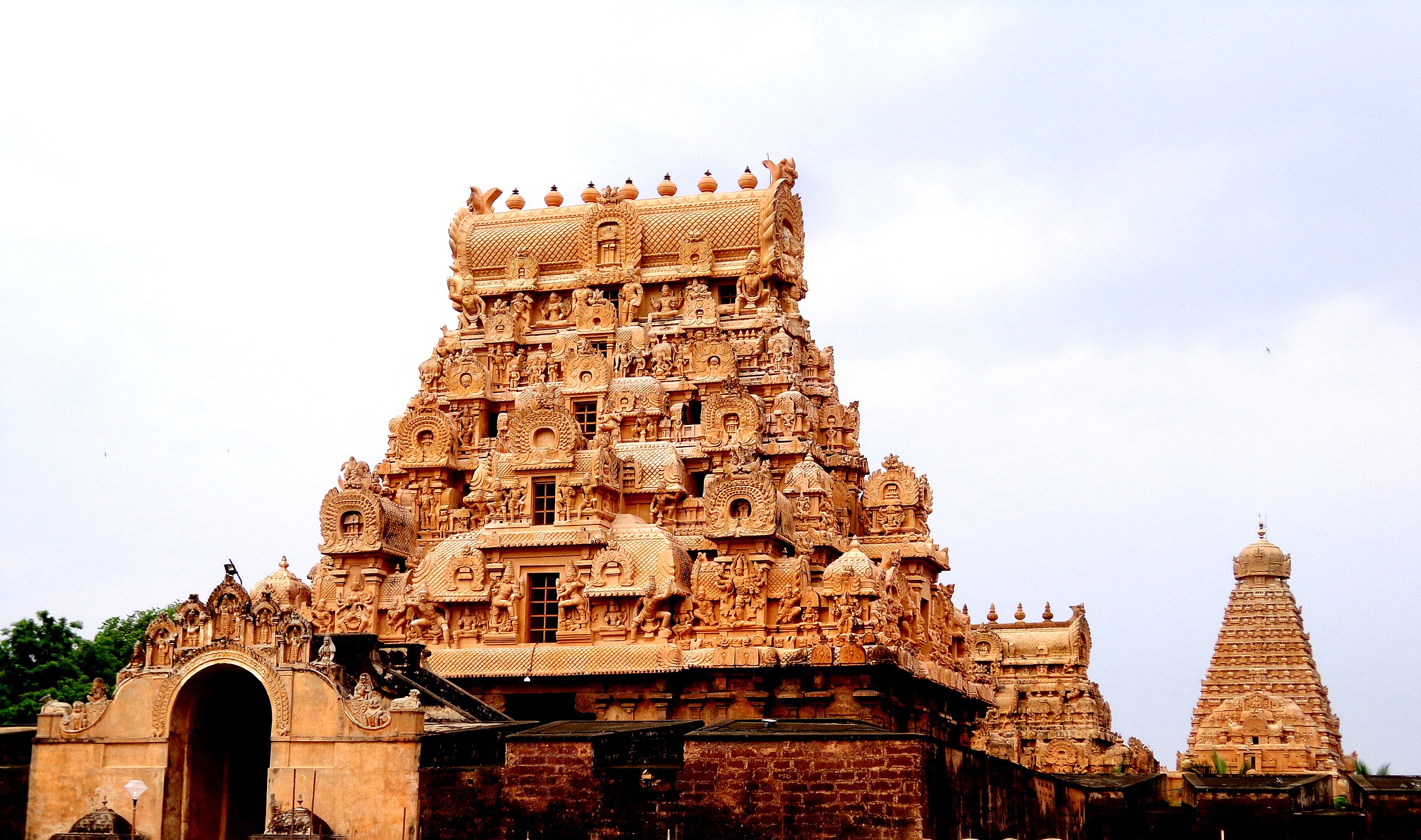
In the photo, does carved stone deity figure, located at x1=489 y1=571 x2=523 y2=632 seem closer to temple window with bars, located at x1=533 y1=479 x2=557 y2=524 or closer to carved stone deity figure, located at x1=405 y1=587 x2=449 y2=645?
carved stone deity figure, located at x1=405 y1=587 x2=449 y2=645

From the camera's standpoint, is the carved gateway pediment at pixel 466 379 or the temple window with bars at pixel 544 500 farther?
the carved gateway pediment at pixel 466 379

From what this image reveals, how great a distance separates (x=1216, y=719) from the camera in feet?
244

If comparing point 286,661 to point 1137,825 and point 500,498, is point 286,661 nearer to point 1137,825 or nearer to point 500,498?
point 500,498

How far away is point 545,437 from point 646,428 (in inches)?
123

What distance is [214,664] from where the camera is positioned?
31.1 m

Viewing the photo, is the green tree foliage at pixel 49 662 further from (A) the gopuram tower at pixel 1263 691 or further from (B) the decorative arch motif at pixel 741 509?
(A) the gopuram tower at pixel 1263 691

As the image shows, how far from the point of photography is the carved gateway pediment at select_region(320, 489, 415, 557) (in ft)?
154

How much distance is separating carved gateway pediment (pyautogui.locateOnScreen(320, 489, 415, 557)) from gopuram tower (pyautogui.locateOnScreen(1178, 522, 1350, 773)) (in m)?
34.9

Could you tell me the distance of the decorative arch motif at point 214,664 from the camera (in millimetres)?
30578

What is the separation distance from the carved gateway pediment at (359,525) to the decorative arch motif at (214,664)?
610 inches

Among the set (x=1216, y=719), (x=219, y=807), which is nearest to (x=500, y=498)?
(x=219, y=807)

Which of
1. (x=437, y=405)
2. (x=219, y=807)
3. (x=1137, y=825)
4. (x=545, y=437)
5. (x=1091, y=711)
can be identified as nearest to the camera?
Answer: (x=219, y=807)

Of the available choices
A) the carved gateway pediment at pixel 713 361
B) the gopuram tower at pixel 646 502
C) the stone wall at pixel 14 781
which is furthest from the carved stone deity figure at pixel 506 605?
the stone wall at pixel 14 781

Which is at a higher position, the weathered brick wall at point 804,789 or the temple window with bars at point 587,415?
the temple window with bars at point 587,415
